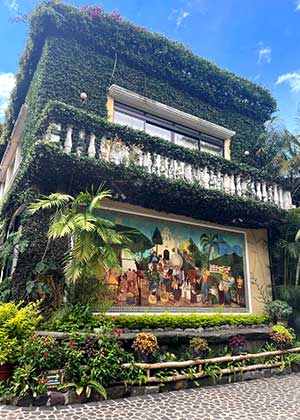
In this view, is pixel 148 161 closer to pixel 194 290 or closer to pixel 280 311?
pixel 194 290

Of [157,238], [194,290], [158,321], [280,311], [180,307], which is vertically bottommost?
[158,321]

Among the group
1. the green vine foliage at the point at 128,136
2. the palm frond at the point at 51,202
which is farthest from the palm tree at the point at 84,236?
the green vine foliage at the point at 128,136

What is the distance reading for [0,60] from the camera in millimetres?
→ 9688

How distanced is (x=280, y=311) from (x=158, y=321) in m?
3.76

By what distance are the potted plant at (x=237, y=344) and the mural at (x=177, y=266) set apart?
64.6 inches

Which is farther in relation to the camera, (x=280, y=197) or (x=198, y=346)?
(x=280, y=197)

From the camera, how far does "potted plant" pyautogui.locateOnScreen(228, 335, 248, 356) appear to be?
23.0 feet

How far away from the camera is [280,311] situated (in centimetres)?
898

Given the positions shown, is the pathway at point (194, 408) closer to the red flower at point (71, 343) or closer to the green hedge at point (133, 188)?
the red flower at point (71, 343)

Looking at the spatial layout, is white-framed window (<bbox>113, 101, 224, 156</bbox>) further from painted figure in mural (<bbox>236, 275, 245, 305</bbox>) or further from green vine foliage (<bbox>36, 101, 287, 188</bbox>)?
painted figure in mural (<bbox>236, 275, 245, 305</bbox>)

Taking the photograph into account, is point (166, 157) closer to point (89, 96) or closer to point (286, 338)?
point (89, 96)

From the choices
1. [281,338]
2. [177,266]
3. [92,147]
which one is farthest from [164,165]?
[281,338]

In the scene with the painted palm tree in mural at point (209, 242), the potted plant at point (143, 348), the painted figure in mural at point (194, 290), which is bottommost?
the potted plant at point (143, 348)

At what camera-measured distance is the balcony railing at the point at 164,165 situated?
687 centimetres
